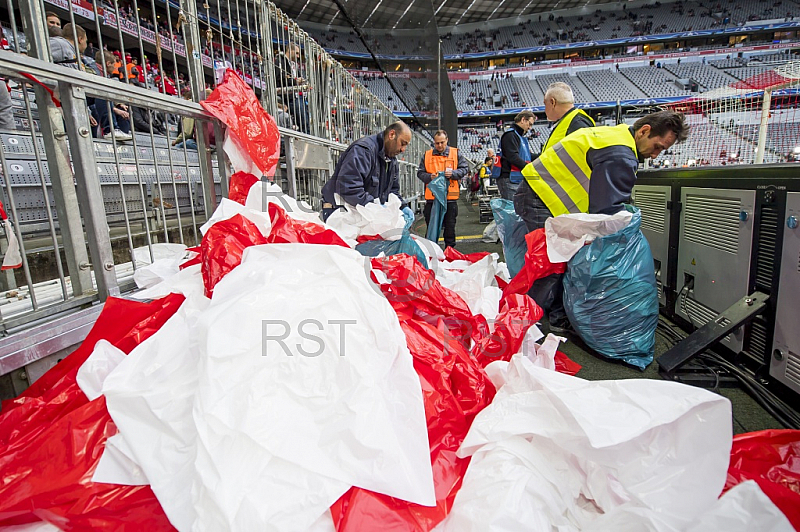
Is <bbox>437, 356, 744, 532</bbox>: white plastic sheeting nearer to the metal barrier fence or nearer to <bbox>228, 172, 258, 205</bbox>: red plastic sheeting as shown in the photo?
the metal barrier fence

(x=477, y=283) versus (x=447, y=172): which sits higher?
(x=447, y=172)

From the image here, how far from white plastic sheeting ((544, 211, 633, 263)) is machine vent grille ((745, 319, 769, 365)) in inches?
26.1

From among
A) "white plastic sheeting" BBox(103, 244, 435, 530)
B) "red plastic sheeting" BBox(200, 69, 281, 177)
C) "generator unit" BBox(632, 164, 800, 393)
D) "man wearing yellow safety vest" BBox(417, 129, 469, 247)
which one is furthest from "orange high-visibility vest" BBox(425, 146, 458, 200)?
"white plastic sheeting" BBox(103, 244, 435, 530)

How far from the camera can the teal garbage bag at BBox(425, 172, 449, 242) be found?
4.48 m

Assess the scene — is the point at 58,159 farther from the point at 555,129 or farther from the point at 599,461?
the point at 555,129

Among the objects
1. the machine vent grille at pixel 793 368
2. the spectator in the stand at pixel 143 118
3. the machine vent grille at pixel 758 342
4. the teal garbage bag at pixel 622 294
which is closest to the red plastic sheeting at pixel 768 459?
the machine vent grille at pixel 793 368

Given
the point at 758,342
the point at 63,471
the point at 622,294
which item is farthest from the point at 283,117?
the point at 758,342

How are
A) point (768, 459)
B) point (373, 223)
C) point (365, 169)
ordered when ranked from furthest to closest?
point (365, 169) < point (373, 223) < point (768, 459)

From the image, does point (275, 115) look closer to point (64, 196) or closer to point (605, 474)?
point (64, 196)

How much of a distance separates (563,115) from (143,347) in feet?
9.24

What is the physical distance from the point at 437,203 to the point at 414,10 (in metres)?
7.91

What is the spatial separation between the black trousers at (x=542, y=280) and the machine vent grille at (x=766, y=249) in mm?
906

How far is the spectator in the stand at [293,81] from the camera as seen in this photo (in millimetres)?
3170

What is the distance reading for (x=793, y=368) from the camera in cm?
148
